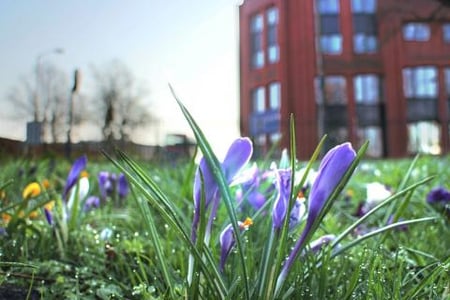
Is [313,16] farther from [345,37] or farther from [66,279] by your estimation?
[66,279]

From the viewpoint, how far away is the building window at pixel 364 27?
81.3 ft

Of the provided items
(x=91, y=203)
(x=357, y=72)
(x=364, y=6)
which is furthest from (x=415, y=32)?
(x=91, y=203)

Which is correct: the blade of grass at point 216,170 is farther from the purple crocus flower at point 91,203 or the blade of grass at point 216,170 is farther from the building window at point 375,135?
the building window at point 375,135

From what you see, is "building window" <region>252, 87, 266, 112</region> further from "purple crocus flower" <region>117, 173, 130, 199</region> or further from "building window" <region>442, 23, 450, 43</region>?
"purple crocus flower" <region>117, 173, 130, 199</region>

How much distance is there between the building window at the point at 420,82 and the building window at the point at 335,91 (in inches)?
115

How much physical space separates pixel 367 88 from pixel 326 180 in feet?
82.2

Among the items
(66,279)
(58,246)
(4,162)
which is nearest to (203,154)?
(66,279)

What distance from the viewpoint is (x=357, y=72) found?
24.7 metres

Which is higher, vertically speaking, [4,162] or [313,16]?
[313,16]

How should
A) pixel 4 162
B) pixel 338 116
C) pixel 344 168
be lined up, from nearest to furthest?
pixel 344 168, pixel 4 162, pixel 338 116

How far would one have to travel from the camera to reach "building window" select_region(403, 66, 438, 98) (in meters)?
25.0

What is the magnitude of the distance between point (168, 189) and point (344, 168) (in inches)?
51.1

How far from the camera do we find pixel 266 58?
1006 inches

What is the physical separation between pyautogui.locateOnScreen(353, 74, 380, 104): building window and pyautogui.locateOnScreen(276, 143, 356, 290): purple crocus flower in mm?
24585
